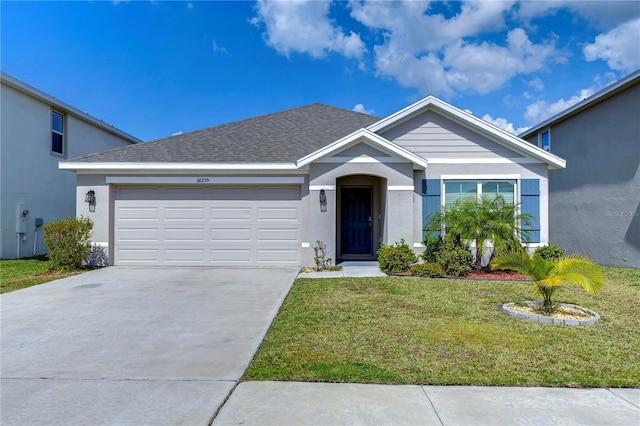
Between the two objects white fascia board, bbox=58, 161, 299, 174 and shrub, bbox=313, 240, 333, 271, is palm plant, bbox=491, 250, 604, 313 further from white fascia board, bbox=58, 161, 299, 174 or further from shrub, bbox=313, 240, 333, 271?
white fascia board, bbox=58, 161, 299, 174

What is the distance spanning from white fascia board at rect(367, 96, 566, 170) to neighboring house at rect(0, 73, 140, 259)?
31.9 ft

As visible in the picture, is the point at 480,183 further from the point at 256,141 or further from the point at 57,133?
the point at 57,133

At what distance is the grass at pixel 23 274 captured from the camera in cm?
859

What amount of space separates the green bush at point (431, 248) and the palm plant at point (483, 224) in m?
0.29

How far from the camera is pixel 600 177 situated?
1241cm

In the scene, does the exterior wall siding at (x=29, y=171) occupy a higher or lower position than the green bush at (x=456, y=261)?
higher

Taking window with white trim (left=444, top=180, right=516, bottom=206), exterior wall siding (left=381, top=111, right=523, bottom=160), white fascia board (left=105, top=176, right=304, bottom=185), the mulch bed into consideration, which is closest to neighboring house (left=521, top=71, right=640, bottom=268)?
exterior wall siding (left=381, top=111, right=523, bottom=160)

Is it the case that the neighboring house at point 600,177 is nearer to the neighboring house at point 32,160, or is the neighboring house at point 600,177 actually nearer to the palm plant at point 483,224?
the palm plant at point 483,224

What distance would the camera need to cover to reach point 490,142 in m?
11.1

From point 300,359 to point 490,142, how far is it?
9567 millimetres

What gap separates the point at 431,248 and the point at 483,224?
153 cm

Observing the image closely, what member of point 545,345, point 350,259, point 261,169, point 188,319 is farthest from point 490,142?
point 188,319

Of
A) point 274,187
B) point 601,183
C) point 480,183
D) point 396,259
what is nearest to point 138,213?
point 274,187

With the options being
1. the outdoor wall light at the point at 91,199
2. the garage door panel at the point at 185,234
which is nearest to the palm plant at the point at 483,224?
the garage door panel at the point at 185,234
